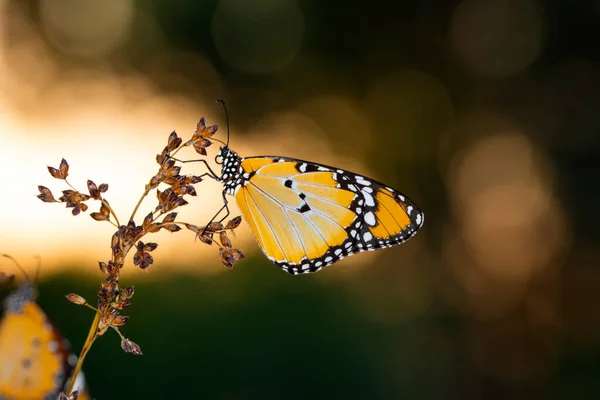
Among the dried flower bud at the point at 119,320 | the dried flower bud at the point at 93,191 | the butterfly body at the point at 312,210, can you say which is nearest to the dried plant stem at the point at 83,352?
the dried flower bud at the point at 119,320

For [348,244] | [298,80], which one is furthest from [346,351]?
[348,244]

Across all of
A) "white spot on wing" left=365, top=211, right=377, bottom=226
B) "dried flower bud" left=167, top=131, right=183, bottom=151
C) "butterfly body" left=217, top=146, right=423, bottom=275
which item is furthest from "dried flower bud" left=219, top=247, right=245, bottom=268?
"white spot on wing" left=365, top=211, right=377, bottom=226

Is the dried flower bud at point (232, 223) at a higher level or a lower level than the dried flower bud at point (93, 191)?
higher

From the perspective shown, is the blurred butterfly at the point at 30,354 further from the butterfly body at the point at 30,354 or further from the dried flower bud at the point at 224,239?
the dried flower bud at the point at 224,239

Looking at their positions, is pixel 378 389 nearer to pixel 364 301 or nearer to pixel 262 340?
pixel 364 301

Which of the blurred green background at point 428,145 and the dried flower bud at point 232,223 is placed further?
the blurred green background at point 428,145

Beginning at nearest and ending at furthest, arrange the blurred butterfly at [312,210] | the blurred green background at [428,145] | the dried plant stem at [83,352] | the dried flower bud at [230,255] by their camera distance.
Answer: the dried plant stem at [83,352]
the dried flower bud at [230,255]
the blurred butterfly at [312,210]
the blurred green background at [428,145]

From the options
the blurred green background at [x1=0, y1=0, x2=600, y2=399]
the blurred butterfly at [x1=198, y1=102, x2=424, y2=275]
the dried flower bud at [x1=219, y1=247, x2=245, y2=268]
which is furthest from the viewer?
the blurred green background at [x1=0, y1=0, x2=600, y2=399]

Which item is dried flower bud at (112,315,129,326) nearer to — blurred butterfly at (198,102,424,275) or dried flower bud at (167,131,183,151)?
dried flower bud at (167,131,183,151)
